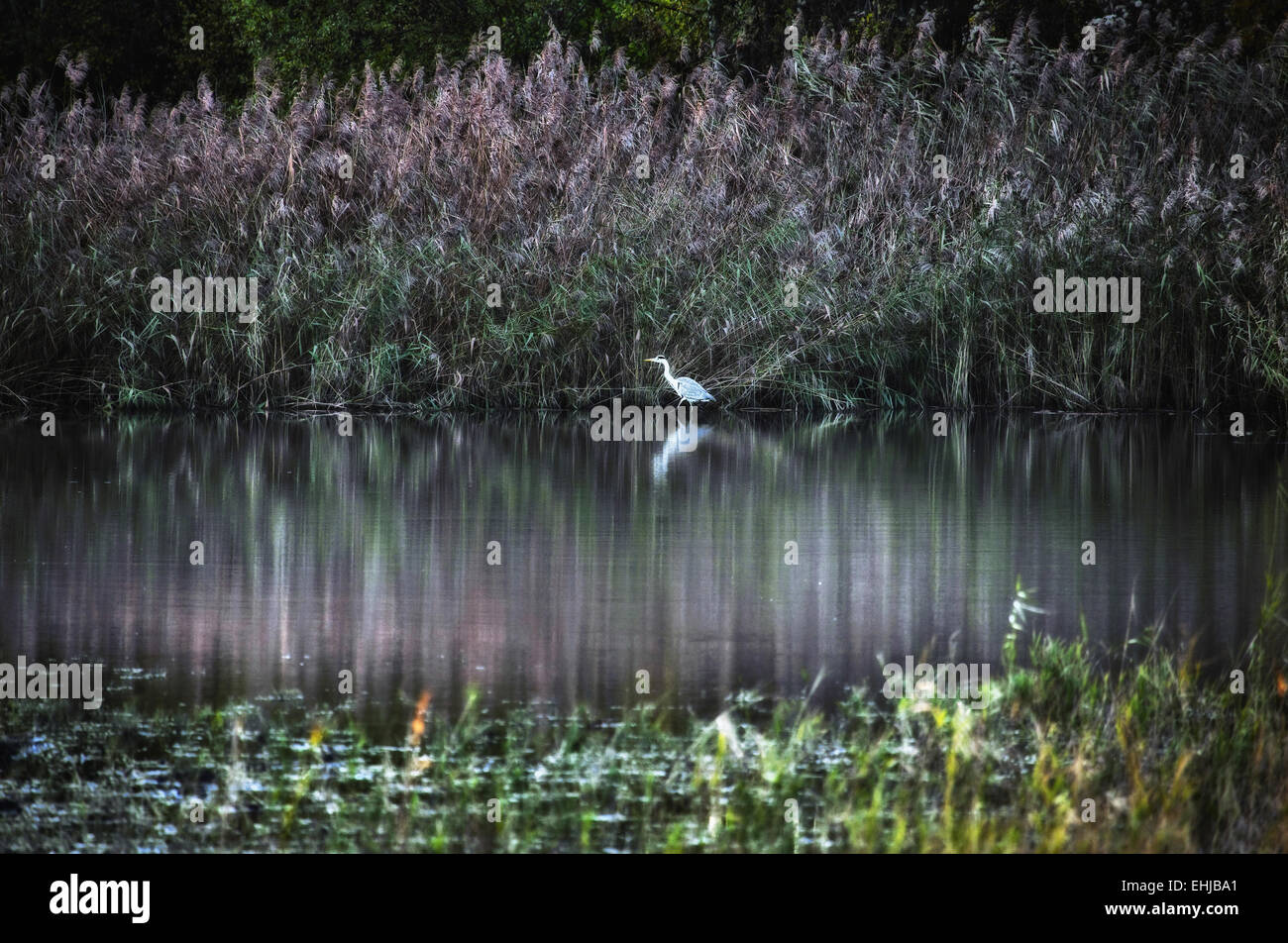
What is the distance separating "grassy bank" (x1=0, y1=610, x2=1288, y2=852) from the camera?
3740 millimetres

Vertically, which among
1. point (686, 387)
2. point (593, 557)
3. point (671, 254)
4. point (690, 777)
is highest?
point (671, 254)

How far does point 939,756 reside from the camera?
4273 millimetres

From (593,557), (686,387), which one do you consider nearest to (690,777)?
(593,557)

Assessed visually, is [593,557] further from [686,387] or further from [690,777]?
[686,387]

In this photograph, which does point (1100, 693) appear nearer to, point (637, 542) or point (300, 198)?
point (637, 542)

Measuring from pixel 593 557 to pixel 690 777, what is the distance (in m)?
3.16

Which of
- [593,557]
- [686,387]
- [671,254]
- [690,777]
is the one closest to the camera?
[690,777]

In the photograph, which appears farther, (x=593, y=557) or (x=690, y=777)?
(x=593, y=557)

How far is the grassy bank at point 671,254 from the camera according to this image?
13875mm

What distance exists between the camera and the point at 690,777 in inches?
163

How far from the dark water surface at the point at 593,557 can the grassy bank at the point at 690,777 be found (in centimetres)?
34

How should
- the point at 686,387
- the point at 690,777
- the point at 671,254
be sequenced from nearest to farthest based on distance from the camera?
the point at 690,777
the point at 686,387
the point at 671,254

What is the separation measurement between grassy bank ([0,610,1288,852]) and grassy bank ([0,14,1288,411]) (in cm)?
926
